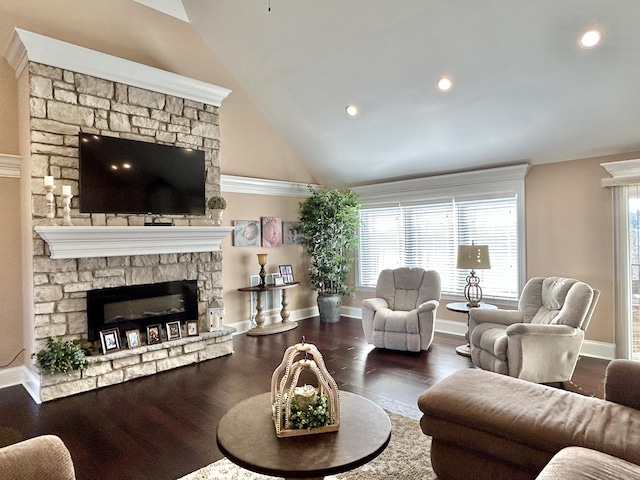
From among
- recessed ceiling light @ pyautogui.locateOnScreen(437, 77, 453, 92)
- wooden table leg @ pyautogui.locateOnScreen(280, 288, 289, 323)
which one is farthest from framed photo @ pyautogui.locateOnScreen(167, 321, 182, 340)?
recessed ceiling light @ pyautogui.locateOnScreen(437, 77, 453, 92)

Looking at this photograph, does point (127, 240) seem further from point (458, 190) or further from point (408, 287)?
point (458, 190)

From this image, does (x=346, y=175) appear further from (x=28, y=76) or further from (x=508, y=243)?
(x=28, y=76)

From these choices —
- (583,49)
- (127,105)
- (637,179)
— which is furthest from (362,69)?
(637,179)

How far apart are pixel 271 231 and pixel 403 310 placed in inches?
97.6

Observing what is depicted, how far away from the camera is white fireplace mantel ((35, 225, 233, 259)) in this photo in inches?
145

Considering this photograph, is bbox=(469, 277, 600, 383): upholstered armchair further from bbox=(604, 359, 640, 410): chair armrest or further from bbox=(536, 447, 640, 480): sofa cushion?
bbox=(536, 447, 640, 480): sofa cushion

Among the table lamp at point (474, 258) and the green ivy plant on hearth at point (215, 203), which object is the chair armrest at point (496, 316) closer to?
the table lamp at point (474, 258)

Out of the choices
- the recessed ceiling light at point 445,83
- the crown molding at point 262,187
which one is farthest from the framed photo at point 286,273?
the recessed ceiling light at point 445,83

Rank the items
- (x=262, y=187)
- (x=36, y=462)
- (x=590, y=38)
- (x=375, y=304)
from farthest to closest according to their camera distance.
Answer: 1. (x=262, y=187)
2. (x=375, y=304)
3. (x=590, y=38)
4. (x=36, y=462)

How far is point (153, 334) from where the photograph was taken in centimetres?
438

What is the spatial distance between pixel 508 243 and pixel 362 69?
9.68ft

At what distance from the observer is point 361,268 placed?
709 cm

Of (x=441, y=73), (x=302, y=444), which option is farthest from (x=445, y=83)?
(x=302, y=444)

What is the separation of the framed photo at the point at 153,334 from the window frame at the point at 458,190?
361 cm
